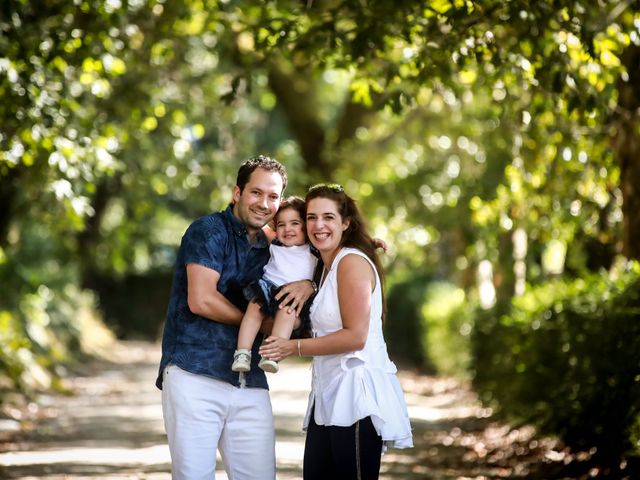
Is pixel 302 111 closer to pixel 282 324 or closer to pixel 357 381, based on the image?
pixel 282 324

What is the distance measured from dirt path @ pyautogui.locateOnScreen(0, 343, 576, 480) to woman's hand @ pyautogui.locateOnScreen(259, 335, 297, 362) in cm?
406

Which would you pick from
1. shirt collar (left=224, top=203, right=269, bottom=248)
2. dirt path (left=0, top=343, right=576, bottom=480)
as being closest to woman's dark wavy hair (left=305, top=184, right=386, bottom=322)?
shirt collar (left=224, top=203, right=269, bottom=248)

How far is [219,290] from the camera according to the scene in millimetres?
5422

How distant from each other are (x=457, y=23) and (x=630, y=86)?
11.1 ft

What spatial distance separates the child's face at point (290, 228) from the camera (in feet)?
18.2

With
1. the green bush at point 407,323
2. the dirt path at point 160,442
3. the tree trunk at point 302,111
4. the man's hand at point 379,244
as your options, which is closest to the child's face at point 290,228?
the man's hand at point 379,244

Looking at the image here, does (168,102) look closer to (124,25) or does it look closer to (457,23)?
(124,25)

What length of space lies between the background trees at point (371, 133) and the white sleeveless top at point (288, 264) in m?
2.74

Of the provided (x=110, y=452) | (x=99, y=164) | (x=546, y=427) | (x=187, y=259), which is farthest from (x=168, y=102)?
(x=187, y=259)

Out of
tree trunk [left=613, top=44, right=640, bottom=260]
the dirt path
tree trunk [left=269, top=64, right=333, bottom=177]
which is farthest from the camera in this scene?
tree trunk [left=269, top=64, right=333, bottom=177]

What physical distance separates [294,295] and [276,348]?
1.01 feet

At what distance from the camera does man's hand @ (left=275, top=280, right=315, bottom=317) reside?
5.28m

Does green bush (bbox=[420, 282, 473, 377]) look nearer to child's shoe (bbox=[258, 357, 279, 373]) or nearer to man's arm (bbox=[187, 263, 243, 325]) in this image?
child's shoe (bbox=[258, 357, 279, 373])

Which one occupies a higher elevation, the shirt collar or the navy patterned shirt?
the shirt collar
